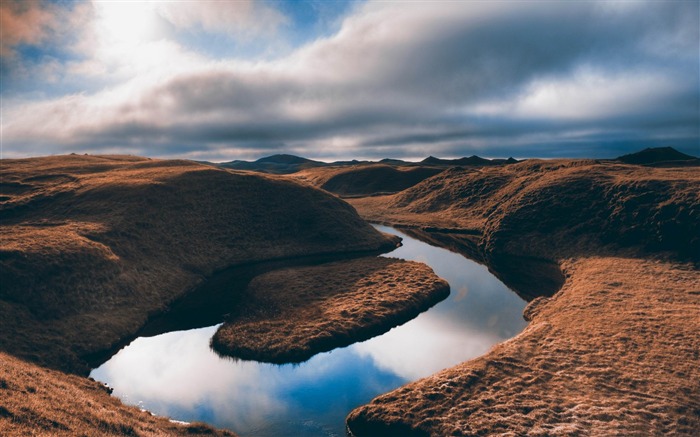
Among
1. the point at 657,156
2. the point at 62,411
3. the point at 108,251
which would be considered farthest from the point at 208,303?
the point at 657,156

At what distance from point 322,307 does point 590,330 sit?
22448 millimetres

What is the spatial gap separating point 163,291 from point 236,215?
26187mm

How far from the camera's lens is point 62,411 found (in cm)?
1822

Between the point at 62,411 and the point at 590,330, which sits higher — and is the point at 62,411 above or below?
above

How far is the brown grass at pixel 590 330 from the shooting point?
67.5 ft

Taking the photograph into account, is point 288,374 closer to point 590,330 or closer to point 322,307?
point 322,307

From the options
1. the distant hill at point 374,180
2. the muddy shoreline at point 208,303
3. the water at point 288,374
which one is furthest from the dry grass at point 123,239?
the distant hill at point 374,180

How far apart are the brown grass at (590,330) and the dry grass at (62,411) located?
10862 mm

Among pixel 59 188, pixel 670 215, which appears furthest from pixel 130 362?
pixel 670 215

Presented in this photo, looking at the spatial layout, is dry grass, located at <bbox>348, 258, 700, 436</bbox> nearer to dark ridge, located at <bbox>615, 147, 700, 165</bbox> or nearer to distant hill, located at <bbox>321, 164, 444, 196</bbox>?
distant hill, located at <bbox>321, 164, 444, 196</bbox>

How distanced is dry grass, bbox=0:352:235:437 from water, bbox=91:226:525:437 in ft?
4.87

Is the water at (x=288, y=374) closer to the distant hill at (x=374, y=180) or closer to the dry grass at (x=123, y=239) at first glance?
the dry grass at (x=123, y=239)

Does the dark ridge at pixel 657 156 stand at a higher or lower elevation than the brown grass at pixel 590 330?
higher

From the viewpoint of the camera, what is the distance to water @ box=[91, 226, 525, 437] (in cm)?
2331
